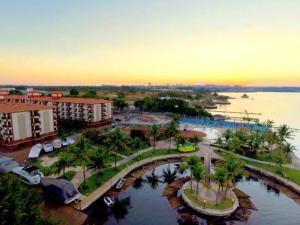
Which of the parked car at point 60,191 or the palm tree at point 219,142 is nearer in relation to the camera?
the parked car at point 60,191

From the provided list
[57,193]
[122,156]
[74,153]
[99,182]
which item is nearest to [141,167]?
[122,156]

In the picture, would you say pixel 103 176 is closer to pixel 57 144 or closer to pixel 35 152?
pixel 35 152

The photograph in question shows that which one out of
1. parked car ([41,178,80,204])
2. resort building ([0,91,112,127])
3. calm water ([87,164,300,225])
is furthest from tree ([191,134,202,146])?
parked car ([41,178,80,204])

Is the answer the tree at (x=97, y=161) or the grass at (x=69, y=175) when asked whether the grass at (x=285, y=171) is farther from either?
the grass at (x=69, y=175)

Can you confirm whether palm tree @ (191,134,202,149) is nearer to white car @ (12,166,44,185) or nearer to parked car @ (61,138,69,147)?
parked car @ (61,138,69,147)

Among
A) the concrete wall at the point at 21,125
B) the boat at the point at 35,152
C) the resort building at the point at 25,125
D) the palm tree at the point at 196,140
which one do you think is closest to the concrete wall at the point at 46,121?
the resort building at the point at 25,125

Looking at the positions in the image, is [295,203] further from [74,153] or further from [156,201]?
[74,153]

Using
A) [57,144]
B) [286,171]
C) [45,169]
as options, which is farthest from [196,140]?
[45,169]
